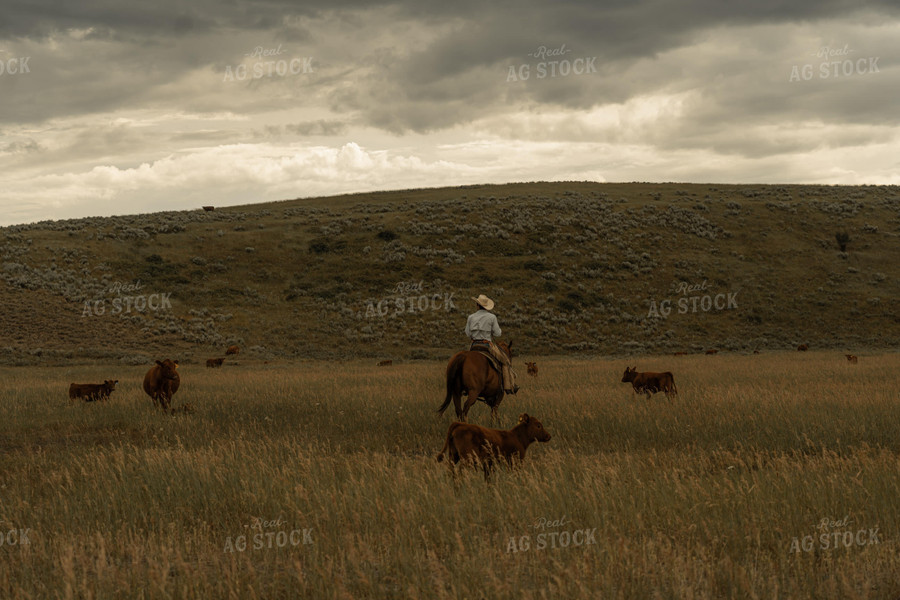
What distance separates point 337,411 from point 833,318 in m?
44.3

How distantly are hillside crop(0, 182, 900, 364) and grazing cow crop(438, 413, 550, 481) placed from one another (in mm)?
30123

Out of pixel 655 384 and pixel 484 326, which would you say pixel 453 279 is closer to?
pixel 655 384

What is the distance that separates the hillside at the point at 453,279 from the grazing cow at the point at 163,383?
66.6 ft

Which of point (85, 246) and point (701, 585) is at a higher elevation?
point (85, 246)

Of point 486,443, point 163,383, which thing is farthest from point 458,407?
point 163,383

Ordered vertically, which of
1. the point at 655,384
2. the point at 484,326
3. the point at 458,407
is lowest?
the point at 655,384

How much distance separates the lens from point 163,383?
1555 cm

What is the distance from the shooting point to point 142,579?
205 inches

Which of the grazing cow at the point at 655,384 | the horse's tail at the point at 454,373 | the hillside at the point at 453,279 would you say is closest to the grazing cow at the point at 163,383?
the horse's tail at the point at 454,373

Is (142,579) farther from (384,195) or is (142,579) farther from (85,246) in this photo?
(384,195)

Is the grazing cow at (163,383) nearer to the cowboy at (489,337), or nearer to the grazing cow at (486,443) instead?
the cowboy at (489,337)

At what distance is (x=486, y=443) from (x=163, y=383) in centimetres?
1005

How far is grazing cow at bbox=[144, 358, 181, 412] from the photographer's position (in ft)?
50.6

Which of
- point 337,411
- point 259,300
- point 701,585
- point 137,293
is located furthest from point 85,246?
point 701,585
